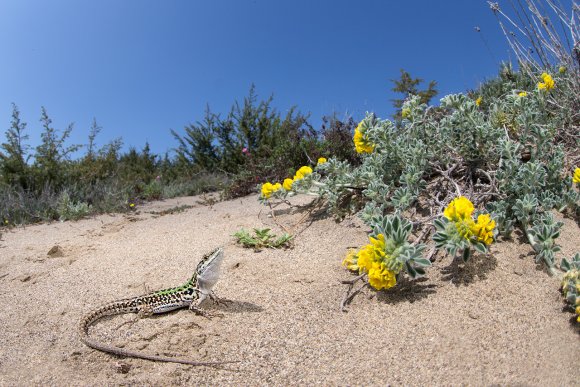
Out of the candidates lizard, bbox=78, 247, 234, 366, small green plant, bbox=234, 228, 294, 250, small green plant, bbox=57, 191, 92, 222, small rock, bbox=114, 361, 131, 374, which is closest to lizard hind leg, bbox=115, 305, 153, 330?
lizard, bbox=78, 247, 234, 366

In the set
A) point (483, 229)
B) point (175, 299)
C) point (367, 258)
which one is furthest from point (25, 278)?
point (483, 229)

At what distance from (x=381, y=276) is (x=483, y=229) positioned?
26.2 inches

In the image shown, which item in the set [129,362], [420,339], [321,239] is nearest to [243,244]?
[321,239]

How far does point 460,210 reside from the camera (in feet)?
8.56

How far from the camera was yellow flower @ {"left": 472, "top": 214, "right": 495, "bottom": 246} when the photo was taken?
8.46ft

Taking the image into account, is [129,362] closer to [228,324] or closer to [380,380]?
[228,324]

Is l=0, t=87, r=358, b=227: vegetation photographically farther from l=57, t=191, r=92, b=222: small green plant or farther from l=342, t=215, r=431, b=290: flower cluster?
l=342, t=215, r=431, b=290: flower cluster

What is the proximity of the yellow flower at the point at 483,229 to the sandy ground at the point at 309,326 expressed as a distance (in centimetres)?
33

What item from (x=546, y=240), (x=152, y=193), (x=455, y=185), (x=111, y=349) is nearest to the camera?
(x=111, y=349)

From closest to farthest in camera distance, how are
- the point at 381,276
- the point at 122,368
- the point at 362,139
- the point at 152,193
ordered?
the point at 122,368 → the point at 381,276 → the point at 362,139 → the point at 152,193

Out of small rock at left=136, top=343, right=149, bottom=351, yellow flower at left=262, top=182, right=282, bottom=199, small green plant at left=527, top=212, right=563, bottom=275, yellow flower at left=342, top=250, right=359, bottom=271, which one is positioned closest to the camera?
small rock at left=136, top=343, right=149, bottom=351

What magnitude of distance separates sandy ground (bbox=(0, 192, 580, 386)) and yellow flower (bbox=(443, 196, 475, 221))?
453mm

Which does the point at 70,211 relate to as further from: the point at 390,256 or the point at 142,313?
the point at 390,256

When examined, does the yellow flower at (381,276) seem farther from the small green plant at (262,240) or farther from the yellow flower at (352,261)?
the small green plant at (262,240)
